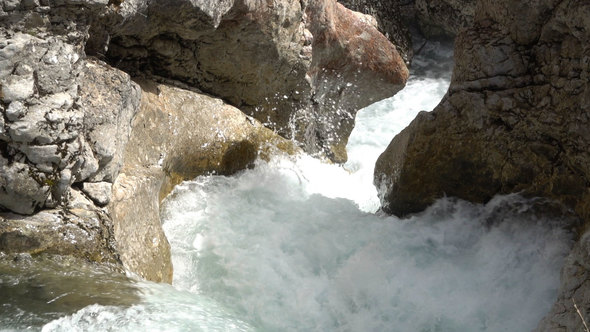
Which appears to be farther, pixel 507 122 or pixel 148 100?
pixel 148 100

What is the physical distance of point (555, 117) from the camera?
5.06m

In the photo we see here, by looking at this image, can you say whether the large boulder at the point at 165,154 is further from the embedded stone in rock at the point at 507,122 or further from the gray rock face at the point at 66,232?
the embedded stone in rock at the point at 507,122

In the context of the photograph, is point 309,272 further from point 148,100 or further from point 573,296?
point 573,296

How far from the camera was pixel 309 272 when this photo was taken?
5445 millimetres

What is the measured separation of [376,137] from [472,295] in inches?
235

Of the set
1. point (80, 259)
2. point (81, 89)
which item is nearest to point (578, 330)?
point (80, 259)

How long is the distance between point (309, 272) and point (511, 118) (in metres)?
2.02

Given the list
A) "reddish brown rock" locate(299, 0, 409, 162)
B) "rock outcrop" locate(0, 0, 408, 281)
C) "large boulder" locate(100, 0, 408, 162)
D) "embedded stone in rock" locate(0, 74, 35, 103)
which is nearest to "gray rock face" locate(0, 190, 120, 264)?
"rock outcrop" locate(0, 0, 408, 281)

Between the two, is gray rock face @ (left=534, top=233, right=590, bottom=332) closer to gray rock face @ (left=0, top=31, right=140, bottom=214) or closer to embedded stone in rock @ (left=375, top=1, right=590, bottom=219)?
embedded stone in rock @ (left=375, top=1, right=590, bottom=219)

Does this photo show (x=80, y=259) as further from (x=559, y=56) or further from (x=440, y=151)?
(x=559, y=56)

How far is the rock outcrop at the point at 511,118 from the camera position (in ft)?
16.1

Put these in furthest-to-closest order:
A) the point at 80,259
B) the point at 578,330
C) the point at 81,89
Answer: the point at 81,89, the point at 80,259, the point at 578,330

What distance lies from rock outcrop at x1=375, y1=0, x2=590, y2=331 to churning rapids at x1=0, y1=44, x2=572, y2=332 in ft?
0.79

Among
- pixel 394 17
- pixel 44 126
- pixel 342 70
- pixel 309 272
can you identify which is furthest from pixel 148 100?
pixel 394 17
